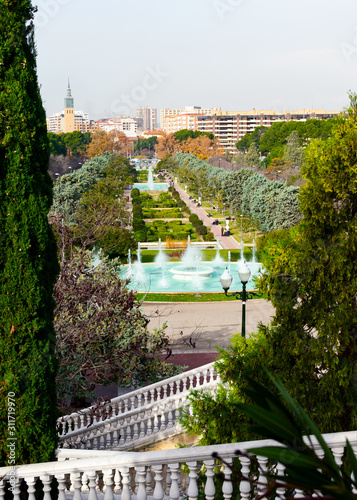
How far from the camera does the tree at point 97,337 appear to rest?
8609 millimetres

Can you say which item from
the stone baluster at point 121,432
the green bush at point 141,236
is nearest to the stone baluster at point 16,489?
the stone baluster at point 121,432

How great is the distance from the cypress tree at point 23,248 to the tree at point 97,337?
301 cm

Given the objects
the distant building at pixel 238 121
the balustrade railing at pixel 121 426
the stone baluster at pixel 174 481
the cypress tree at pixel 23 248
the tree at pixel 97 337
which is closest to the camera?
the stone baluster at pixel 174 481

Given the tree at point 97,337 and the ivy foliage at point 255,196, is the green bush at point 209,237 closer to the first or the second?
the ivy foliage at point 255,196

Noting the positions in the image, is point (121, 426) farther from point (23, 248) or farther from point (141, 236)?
point (141, 236)

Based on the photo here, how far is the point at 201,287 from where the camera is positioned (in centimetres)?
2497

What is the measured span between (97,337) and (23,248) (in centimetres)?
469

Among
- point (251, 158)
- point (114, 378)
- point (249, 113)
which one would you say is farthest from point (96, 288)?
point (249, 113)

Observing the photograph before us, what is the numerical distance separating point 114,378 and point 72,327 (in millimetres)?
1856

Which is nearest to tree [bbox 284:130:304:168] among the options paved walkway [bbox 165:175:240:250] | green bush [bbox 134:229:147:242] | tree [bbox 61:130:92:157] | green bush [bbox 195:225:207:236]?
paved walkway [bbox 165:175:240:250]

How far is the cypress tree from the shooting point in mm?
4938

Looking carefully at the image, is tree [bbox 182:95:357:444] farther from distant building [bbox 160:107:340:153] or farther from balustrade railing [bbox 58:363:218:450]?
distant building [bbox 160:107:340:153]

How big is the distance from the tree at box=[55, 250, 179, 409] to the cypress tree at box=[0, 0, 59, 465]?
3.01 metres

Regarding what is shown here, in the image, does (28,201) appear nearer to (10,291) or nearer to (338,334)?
(10,291)
